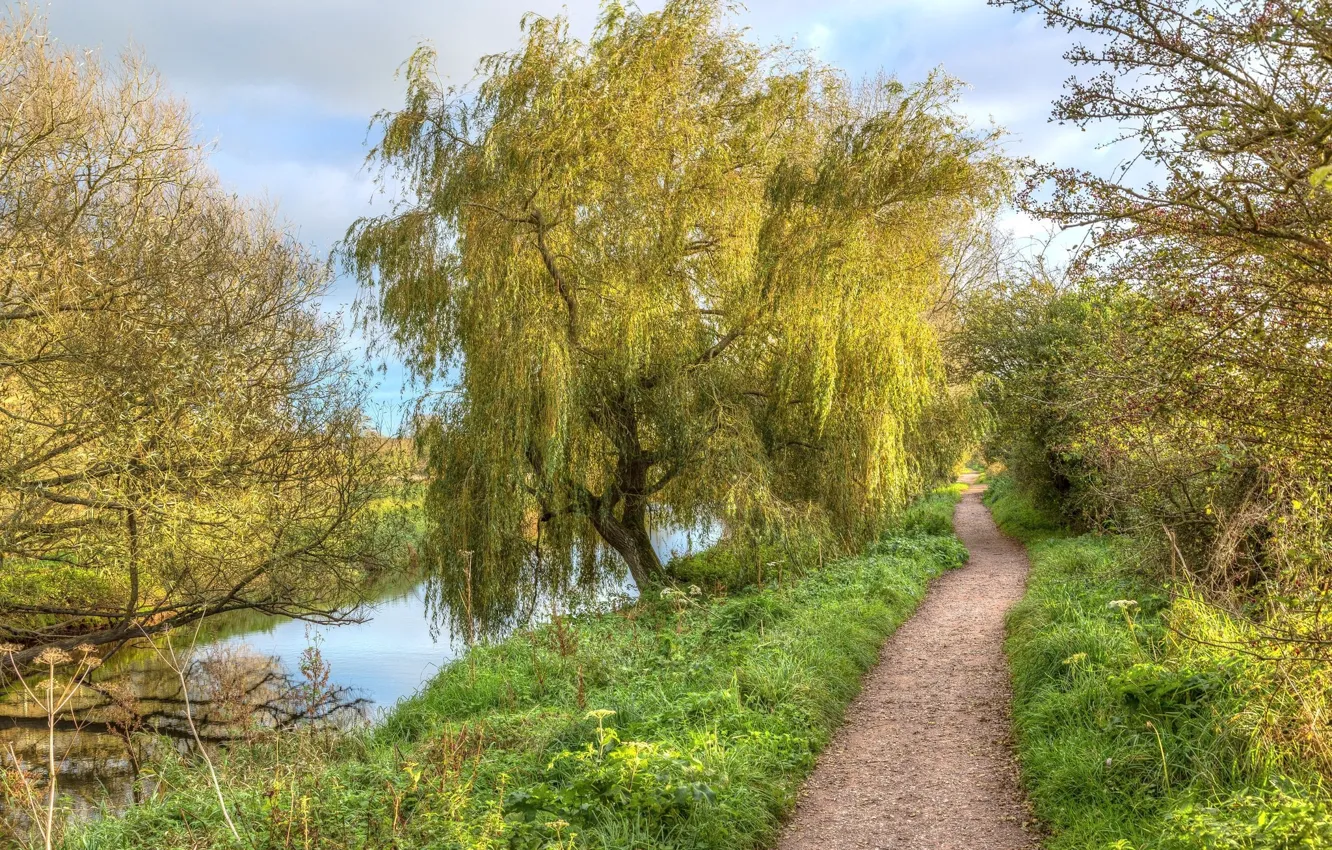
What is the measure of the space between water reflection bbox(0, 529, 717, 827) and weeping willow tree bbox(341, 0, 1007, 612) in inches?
61.0

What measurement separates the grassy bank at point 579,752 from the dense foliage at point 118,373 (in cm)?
266

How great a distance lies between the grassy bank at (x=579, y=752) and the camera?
4.68 metres

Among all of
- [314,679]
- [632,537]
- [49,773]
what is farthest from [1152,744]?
[632,537]

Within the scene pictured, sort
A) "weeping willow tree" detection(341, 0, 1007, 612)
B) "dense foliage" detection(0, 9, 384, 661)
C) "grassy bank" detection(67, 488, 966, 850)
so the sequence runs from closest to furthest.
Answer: "grassy bank" detection(67, 488, 966, 850) → "dense foliage" detection(0, 9, 384, 661) → "weeping willow tree" detection(341, 0, 1007, 612)

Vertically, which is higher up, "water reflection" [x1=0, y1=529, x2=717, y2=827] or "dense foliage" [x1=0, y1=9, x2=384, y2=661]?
"dense foliage" [x1=0, y1=9, x2=384, y2=661]

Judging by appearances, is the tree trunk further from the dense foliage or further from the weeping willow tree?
the dense foliage

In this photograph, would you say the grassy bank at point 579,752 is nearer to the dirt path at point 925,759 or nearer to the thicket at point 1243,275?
the dirt path at point 925,759

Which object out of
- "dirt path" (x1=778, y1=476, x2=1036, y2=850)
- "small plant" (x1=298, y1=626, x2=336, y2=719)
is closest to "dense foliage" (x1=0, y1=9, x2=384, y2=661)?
"small plant" (x1=298, y1=626, x2=336, y2=719)

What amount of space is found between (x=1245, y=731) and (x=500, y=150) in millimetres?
10049

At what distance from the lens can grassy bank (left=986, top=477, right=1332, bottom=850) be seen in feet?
13.7

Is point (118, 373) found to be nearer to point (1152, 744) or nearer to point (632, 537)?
point (632, 537)

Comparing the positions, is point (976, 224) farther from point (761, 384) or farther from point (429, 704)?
point (429, 704)

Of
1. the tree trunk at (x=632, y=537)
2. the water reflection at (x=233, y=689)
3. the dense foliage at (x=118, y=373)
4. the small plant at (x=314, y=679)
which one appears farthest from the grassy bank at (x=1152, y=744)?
the dense foliage at (x=118, y=373)

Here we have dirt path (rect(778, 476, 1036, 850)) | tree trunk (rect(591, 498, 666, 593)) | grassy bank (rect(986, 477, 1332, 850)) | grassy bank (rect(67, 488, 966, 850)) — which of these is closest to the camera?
grassy bank (rect(986, 477, 1332, 850))
